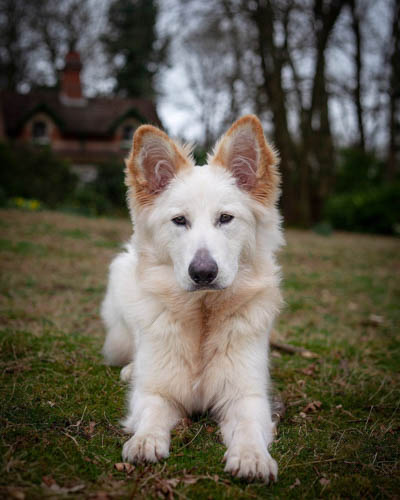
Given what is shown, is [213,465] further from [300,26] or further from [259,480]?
[300,26]

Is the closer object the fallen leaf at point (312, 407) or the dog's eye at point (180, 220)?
the dog's eye at point (180, 220)

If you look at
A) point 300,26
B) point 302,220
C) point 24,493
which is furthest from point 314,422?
point 300,26

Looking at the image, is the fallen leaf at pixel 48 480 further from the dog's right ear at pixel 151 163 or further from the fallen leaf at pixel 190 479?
the dog's right ear at pixel 151 163

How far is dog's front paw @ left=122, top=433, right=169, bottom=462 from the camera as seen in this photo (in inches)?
86.7

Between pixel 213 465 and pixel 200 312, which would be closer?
pixel 213 465

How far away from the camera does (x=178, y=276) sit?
2.71 meters

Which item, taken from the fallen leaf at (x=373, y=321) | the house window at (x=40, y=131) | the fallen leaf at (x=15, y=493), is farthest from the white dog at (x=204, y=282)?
the house window at (x=40, y=131)

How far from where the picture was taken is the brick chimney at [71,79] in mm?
22672

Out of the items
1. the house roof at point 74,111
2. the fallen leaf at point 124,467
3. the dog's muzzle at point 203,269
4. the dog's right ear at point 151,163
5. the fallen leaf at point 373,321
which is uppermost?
the house roof at point 74,111

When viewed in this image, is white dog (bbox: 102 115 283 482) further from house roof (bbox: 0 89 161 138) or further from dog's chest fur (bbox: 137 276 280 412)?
house roof (bbox: 0 89 161 138)

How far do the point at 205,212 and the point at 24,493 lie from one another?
6.03 ft

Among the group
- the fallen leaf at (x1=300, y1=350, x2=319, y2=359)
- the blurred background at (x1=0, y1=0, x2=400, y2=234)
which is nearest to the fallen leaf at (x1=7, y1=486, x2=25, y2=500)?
the fallen leaf at (x1=300, y1=350, x2=319, y2=359)

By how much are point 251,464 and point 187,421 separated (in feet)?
2.36

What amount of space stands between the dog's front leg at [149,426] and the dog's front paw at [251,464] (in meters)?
0.38
